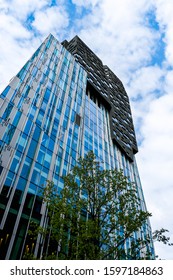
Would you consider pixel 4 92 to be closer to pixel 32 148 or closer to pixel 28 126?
pixel 28 126

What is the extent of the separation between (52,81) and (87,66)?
2471 cm

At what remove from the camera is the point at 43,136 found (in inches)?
1021

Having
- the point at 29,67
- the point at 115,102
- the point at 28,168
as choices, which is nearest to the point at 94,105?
the point at 115,102

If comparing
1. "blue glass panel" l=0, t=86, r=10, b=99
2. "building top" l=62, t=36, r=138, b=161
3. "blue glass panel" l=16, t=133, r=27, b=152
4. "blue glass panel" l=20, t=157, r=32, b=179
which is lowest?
"blue glass panel" l=20, t=157, r=32, b=179

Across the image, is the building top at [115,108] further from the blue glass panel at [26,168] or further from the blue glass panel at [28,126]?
the blue glass panel at [26,168]

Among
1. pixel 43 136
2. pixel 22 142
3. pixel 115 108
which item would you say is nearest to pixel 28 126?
pixel 43 136

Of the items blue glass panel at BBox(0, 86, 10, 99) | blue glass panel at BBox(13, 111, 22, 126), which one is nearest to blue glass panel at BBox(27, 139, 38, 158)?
blue glass panel at BBox(13, 111, 22, 126)

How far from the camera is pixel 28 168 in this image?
851 inches

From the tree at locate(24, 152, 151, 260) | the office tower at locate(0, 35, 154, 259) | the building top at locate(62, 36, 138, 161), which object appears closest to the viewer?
the tree at locate(24, 152, 151, 260)

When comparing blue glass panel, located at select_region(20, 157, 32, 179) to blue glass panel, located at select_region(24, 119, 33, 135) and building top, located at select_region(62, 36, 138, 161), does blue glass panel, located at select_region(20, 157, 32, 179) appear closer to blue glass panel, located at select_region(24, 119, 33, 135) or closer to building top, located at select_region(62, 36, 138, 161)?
blue glass panel, located at select_region(24, 119, 33, 135)

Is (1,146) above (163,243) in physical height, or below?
above

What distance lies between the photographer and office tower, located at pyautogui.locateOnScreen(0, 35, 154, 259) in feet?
60.5

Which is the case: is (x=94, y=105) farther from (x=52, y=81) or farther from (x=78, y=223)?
(x=78, y=223)
